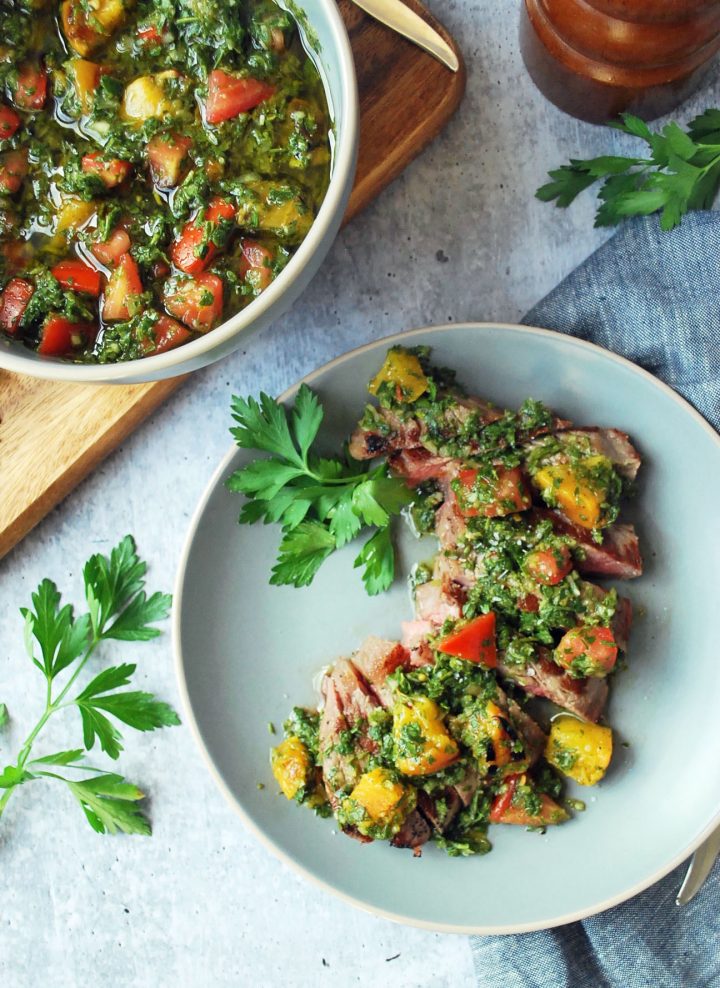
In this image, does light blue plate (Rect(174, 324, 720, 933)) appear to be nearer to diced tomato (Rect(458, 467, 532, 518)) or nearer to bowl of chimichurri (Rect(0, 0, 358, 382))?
diced tomato (Rect(458, 467, 532, 518))

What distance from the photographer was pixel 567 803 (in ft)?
8.46

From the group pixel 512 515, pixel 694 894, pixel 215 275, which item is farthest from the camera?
pixel 694 894

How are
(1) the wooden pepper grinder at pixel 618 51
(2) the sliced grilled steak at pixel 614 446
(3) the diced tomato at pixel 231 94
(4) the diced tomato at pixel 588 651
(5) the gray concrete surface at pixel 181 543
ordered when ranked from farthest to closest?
1. (5) the gray concrete surface at pixel 181 543
2. (2) the sliced grilled steak at pixel 614 446
3. (4) the diced tomato at pixel 588 651
4. (1) the wooden pepper grinder at pixel 618 51
5. (3) the diced tomato at pixel 231 94

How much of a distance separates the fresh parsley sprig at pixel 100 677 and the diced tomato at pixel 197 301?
0.96 m

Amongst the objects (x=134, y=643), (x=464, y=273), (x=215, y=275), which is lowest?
(x=134, y=643)

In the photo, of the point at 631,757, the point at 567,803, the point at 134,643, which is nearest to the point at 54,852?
the point at 134,643

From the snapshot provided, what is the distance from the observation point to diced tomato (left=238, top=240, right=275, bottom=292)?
2029 mm

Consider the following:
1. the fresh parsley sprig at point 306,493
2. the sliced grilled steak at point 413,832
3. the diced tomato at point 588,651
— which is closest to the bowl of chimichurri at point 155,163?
the fresh parsley sprig at point 306,493

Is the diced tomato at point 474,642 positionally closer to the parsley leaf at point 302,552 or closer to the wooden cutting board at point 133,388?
the parsley leaf at point 302,552

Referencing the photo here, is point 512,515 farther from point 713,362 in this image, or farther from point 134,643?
point 134,643

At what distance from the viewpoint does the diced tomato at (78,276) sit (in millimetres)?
2049

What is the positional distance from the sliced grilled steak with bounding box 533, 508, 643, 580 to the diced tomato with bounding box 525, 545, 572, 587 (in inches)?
2.1

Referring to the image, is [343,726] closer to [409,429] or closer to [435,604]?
[435,604]

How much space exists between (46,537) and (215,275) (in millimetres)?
1180
